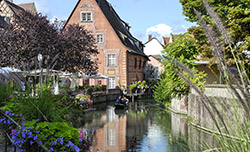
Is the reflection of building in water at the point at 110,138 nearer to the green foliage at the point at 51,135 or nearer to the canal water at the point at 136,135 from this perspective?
the canal water at the point at 136,135

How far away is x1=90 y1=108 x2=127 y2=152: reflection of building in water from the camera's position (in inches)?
420

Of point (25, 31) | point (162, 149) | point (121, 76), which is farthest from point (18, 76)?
point (121, 76)

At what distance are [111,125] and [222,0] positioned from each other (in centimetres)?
932

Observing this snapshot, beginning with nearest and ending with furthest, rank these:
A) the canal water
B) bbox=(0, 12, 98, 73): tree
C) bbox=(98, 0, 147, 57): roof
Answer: the canal water
bbox=(0, 12, 98, 73): tree
bbox=(98, 0, 147, 57): roof

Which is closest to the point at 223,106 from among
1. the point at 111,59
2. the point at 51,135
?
the point at 51,135

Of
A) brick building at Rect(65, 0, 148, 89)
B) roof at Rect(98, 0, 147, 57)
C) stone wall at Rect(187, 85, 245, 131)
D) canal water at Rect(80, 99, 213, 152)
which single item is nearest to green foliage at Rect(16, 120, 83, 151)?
stone wall at Rect(187, 85, 245, 131)

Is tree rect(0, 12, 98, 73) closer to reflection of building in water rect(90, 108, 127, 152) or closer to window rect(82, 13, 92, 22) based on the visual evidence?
reflection of building in water rect(90, 108, 127, 152)

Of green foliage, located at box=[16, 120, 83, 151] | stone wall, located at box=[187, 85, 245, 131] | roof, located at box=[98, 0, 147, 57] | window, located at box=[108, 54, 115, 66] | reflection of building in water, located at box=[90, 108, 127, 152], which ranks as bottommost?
reflection of building in water, located at box=[90, 108, 127, 152]

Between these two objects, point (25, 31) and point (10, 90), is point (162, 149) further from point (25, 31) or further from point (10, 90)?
point (25, 31)

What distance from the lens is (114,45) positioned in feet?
121

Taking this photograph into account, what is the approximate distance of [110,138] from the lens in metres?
12.6

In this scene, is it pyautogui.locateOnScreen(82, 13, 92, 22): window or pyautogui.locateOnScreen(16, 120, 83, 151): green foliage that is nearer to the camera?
pyautogui.locateOnScreen(16, 120, 83, 151): green foliage

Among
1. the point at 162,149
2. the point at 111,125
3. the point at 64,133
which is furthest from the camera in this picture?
the point at 111,125

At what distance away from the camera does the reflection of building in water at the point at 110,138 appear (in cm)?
1068
